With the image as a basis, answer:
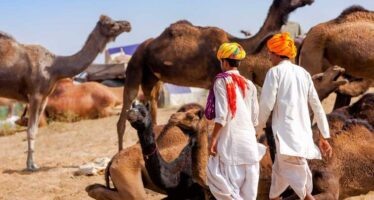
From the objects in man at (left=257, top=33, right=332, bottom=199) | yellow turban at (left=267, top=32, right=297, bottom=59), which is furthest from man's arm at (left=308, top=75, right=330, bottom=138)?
yellow turban at (left=267, top=32, right=297, bottom=59)

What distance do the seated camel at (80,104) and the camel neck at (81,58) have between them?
524 centimetres

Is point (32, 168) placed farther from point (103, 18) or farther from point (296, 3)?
point (296, 3)

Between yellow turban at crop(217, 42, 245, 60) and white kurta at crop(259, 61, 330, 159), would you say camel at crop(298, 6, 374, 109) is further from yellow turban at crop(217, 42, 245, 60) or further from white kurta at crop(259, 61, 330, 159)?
yellow turban at crop(217, 42, 245, 60)

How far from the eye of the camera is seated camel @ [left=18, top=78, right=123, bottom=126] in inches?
705

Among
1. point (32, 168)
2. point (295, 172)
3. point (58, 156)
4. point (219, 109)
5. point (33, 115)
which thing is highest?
point (219, 109)

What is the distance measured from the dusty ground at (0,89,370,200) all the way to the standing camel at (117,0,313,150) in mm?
1149

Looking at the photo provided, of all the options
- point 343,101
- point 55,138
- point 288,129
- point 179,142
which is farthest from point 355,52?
point 55,138

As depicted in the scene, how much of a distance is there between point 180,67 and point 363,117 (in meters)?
4.81

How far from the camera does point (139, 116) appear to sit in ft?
21.0

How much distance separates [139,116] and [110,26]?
6.50 meters

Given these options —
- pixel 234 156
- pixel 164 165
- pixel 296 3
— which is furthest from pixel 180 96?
pixel 234 156

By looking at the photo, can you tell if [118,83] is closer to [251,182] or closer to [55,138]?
[55,138]

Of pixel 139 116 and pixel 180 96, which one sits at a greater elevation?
pixel 139 116

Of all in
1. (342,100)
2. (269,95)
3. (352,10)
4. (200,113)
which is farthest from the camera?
(352,10)
